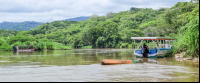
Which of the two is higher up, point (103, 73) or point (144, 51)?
→ point (144, 51)

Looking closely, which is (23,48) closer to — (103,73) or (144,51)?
(144,51)

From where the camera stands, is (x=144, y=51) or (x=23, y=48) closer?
(x=144, y=51)

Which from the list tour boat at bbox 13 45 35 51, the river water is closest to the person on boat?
the river water

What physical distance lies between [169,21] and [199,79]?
100 ft

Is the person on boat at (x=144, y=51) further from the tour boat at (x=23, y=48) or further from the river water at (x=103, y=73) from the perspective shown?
the tour boat at (x=23, y=48)

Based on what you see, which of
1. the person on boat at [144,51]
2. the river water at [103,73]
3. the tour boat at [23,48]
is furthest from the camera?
the tour boat at [23,48]

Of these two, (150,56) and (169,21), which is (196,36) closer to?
(150,56)

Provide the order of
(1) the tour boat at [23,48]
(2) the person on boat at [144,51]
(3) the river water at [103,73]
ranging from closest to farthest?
(3) the river water at [103,73]
(2) the person on boat at [144,51]
(1) the tour boat at [23,48]

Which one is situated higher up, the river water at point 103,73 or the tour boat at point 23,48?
the river water at point 103,73

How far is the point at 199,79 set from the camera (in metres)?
10.1

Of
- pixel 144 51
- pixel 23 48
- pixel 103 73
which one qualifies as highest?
pixel 144 51

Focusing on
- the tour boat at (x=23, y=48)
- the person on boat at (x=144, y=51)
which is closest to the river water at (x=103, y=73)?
the person on boat at (x=144, y=51)

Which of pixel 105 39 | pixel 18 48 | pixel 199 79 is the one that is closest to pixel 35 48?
pixel 18 48

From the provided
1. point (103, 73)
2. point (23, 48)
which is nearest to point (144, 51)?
point (103, 73)
